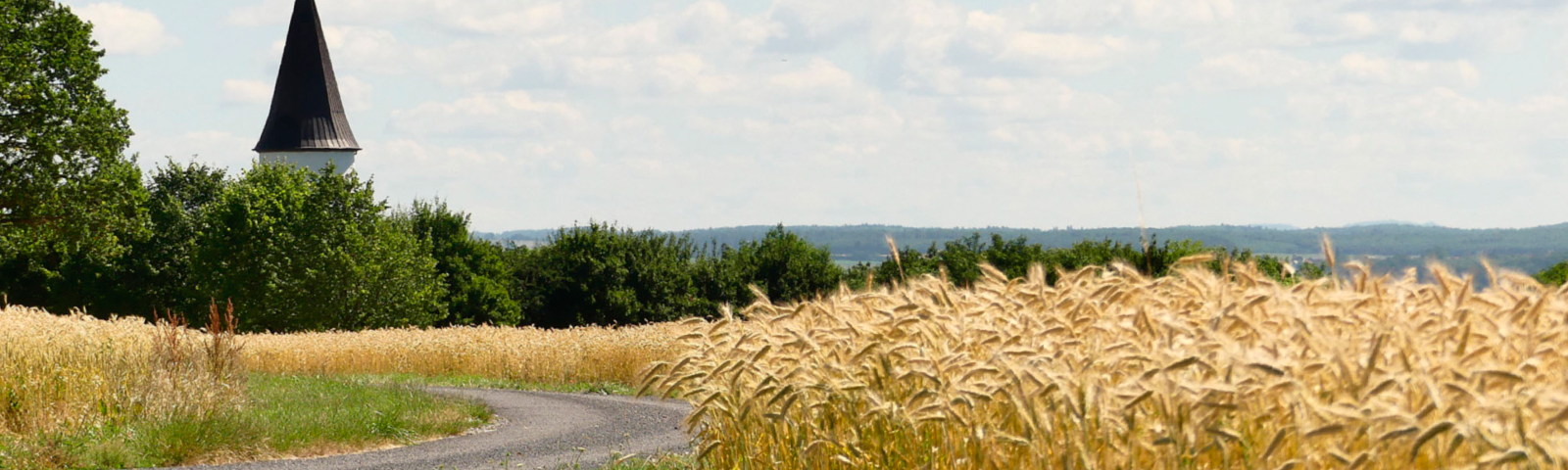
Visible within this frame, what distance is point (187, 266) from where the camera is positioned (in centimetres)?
5953

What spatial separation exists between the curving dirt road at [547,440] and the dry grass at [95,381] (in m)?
2.62

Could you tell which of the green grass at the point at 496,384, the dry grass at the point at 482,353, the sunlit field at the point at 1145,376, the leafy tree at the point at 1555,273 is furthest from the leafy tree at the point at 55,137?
the leafy tree at the point at 1555,273

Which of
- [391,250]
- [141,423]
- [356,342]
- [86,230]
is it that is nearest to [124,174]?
[86,230]

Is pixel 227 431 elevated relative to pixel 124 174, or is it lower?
lower

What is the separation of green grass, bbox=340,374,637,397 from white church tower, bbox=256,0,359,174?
4676cm

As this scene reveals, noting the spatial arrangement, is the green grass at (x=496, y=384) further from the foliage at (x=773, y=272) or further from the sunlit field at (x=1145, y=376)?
the foliage at (x=773, y=272)

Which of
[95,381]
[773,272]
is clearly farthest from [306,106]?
[95,381]

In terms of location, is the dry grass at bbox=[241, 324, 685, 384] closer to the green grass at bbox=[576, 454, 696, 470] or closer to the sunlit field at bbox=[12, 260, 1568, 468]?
the green grass at bbox=[576, 454, 696, 470]

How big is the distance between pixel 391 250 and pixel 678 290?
1454 centimetres

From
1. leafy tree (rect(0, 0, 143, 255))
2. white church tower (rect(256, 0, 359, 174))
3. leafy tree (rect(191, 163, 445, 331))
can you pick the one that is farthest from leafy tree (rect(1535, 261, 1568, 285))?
white church tower (rect(256, 0, 359, 174))

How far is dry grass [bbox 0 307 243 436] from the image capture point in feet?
49.9

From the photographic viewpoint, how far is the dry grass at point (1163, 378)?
137 inches

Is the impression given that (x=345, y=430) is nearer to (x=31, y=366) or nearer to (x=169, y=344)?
(x=169, y=344)

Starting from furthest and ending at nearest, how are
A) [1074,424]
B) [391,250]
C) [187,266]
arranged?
1. [187,266]
2. [391,250]
3. [1074,424]
